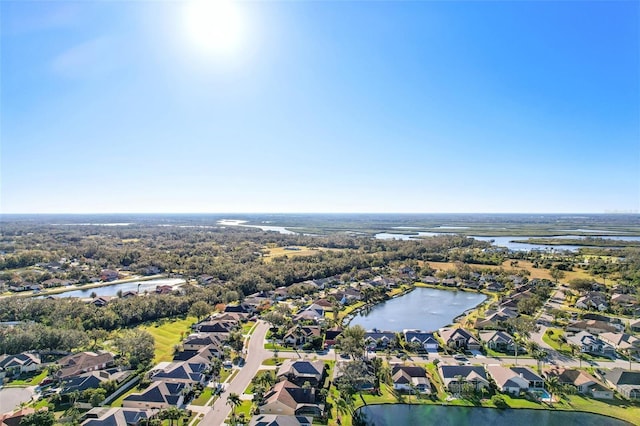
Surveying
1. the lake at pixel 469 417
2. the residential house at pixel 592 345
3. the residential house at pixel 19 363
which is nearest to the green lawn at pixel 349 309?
the lake at pixel 469 417

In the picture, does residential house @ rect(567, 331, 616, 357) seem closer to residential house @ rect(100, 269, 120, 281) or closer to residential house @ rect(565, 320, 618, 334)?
residential house @ rect(565, 320, 618, 334)

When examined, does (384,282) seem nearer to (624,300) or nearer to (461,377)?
(624,300)

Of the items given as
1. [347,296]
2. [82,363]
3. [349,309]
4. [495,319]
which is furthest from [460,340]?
[82,363]

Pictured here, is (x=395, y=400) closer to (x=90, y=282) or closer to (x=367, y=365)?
(x=367, y=365)

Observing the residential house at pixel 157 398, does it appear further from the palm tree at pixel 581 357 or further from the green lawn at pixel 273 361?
the palm tree at pixel 581 357

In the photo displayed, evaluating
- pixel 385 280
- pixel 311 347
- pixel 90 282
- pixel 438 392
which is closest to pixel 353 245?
pixel 385 280

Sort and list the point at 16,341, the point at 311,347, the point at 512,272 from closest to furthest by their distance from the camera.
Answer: the point at 16,341, the point at 311,347, the point at 512,272

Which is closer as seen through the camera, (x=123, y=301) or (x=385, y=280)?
(x=123, y=301)
